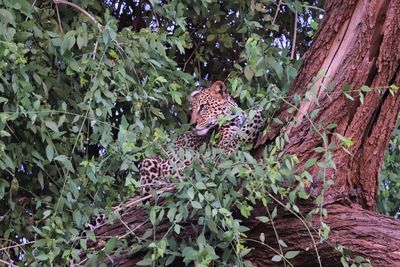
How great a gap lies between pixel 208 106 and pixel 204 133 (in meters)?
0.23

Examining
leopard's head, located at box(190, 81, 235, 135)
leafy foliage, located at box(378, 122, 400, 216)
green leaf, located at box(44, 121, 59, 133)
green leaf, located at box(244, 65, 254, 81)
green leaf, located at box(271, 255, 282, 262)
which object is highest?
green leaf, located at box(244, 65, 254, 81)

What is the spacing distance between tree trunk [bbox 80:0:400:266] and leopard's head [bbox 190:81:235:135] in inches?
35.4

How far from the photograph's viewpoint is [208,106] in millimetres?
4414

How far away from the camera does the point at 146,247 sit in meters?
3.27

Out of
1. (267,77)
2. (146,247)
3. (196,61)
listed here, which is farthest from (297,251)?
(196,61)

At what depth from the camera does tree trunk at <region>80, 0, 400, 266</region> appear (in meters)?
3.18

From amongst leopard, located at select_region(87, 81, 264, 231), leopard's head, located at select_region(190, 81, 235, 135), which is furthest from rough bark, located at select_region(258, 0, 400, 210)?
leopard's head, located at select_region(190, 81, 235, 135)

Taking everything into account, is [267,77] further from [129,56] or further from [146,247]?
[146,247]

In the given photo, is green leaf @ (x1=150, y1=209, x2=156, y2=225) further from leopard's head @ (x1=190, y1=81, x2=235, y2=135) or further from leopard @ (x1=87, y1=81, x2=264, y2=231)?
leopard's head @ (x1=190, y1=81, x2=235, y2=135)

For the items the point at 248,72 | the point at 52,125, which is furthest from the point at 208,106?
the point at 52,125

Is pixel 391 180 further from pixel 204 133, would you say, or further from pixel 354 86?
pixel 354 86

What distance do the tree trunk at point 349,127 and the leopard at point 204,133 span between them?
0.23m

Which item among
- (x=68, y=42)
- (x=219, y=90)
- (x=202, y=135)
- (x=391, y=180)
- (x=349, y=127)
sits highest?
(x=68, y=42)

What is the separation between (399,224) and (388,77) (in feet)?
1.52
